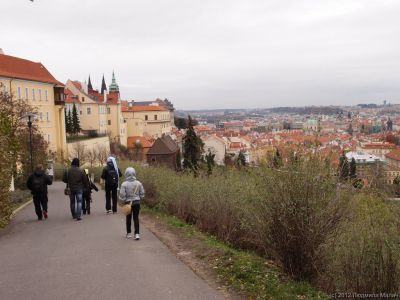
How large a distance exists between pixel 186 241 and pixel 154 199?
→ 6738 mm

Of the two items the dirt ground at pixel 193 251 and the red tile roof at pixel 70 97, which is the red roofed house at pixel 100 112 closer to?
the red tile roof at pixel 70 97

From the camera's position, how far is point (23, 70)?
5678cm

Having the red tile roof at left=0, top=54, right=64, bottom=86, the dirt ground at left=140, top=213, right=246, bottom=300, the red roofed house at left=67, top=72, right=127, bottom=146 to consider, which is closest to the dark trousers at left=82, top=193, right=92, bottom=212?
the dirt ground at left=140, top=213, right=246, bottom=300

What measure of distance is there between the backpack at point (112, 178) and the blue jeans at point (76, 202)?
1.25 meters

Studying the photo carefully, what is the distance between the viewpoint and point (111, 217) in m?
14.4

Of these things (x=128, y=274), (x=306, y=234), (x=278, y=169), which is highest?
(x=278, y=169)

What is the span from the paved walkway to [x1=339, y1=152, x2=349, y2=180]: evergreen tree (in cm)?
295

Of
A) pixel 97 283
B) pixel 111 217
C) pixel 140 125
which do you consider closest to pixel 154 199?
pixel 111 217

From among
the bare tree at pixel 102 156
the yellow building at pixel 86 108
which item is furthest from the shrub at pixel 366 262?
the yellow building at pixel 86 108

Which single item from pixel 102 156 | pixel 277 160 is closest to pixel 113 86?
pixel 102 156

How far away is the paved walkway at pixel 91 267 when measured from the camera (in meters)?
6.67

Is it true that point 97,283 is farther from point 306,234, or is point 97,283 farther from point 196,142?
point 196,142

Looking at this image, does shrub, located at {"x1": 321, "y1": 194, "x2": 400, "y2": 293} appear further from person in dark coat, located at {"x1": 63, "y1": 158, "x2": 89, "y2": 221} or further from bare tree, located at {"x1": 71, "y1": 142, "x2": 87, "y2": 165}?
bare tree, located at {"x1": 71, "y1": 142, "x2": 87, "y2": 165}

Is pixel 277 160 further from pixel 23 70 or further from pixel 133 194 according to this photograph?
pixel 23 70
